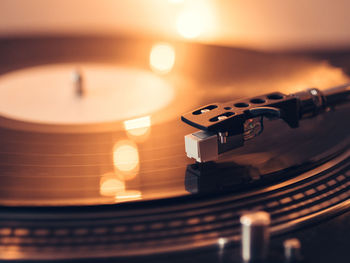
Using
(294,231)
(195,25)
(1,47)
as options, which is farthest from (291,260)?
(195,25)

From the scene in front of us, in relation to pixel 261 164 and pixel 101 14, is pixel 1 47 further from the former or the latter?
pixel 261 164

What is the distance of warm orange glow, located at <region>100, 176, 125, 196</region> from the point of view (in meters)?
0.72

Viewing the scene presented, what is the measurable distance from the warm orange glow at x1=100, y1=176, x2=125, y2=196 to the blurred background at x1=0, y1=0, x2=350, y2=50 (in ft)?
2.67

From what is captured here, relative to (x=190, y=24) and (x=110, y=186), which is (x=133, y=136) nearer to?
(x=110, y=186)

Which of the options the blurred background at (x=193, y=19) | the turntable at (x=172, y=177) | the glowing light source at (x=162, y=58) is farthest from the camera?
the blurred background at (x=193, y=19)

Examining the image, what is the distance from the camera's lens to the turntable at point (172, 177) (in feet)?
2.06

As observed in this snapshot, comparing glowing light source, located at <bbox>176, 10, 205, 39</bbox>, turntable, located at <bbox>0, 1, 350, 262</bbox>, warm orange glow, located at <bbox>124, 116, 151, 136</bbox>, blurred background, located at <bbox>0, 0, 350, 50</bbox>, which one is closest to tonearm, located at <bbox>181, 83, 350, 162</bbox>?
turntable, located at <bbox>0, 1, 350, 262</bbox>

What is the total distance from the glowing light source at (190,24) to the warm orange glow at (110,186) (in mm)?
932

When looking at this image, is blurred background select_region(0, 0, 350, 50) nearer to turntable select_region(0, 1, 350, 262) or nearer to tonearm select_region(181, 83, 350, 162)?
turntable select_region(0, 1, 350, 262)

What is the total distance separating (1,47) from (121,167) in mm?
719

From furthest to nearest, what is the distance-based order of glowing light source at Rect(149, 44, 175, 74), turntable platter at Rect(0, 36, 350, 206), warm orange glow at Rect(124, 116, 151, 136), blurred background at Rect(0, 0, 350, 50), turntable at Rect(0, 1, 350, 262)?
blurred background at Rect(0, 0, 350, 50) < glowing light source at Rect(149, 44, 175, 74) < warm orange glow at Rect(124, 116, 151, 136) < turntable platter at Rect(0, 36, 350, 206) < turntable at Rect(0, 1, 350, 262)

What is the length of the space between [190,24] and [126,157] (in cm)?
89

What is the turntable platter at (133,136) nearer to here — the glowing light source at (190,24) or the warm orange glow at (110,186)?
the warm orange glow at (110,186)

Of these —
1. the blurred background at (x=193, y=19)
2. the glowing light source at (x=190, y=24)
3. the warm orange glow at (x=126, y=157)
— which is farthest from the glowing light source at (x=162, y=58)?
the warm orange glow at (x=126, y=157)
